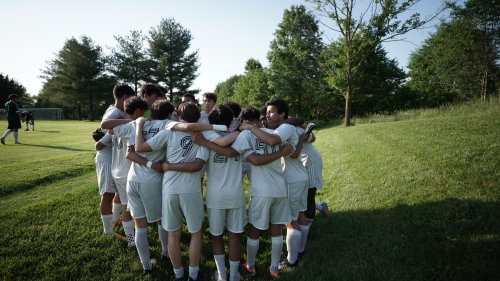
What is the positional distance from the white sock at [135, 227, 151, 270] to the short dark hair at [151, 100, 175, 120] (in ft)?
4.82

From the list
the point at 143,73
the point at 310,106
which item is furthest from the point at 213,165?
the point at 143,73

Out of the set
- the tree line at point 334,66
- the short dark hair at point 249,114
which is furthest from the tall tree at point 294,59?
the short dark hair at point 249,114

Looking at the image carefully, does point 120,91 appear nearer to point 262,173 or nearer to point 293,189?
point 262,173

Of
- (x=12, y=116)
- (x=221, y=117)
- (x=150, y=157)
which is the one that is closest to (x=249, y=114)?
(x=221, y=117)

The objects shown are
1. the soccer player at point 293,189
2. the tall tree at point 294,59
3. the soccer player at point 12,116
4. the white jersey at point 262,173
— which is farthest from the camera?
the tall tree at point 294,59

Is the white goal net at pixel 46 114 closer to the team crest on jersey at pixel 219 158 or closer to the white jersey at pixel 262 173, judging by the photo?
the team crest on jersey at pixel 219 158

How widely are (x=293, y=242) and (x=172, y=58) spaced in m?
42.2

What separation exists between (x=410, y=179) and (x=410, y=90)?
98.6ft

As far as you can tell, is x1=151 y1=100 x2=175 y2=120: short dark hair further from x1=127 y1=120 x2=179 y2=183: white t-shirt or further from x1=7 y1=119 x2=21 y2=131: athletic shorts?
x1=7 y1=119 x2=21 y2=131: athletic shorts

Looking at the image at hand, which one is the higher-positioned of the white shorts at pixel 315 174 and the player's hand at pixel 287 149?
the player's hand at pixel 287 149

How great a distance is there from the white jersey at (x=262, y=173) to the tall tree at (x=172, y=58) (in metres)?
39.7

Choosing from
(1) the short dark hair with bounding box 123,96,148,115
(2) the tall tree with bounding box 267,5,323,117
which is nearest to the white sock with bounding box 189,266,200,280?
(1) the short dark hair with bounding box 123,96,148,115

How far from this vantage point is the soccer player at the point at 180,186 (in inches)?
116

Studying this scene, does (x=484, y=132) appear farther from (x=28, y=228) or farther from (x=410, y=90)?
(x=410, y=90)
